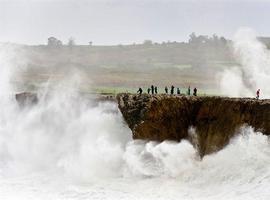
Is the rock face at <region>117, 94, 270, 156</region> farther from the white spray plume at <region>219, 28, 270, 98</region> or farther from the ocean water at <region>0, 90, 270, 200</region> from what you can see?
the white spray plume at <region>219, 28, 270, 98</region>

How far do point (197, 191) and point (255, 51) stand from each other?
20.2 metres

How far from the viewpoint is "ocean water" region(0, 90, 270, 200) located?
2644 cm

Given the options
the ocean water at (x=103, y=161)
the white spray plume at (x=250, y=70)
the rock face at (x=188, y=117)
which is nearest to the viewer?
the ocean water at (x=103, y=161)

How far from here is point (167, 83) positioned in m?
68.8

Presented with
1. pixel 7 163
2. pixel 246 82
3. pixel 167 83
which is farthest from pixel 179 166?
pixel 167 83

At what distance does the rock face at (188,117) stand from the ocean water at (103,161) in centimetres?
49

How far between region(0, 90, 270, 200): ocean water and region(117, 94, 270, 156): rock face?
0.49m

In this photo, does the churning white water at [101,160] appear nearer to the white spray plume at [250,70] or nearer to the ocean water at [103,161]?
the ocean water at [103,161]

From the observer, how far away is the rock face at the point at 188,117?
28.2 m

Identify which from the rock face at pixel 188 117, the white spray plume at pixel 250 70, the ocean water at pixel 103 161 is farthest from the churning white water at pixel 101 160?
the white spray plume at pixel 250 70

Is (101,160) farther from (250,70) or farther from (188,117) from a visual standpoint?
(250,70)

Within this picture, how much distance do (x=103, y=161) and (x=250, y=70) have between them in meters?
15.9

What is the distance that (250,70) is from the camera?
142 feet

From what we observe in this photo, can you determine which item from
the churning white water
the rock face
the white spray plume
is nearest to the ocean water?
the churning white water
